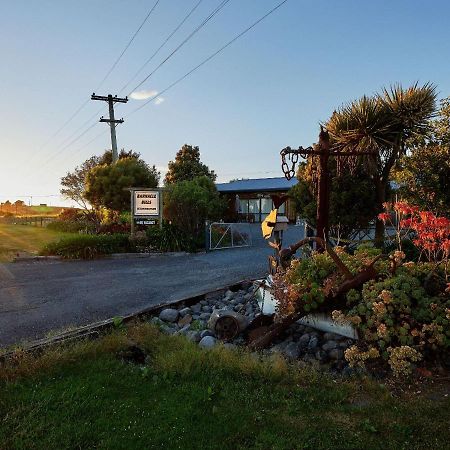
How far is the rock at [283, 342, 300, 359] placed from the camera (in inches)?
197

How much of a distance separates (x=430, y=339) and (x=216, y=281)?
546 cm

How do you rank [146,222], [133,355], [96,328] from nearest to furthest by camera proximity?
[133,355] → [96,328] → [146,222]

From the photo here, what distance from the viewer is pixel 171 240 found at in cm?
1506

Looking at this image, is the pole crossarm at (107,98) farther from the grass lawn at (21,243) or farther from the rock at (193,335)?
the rock at (193,335)

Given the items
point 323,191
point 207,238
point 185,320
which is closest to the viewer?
point 185,320

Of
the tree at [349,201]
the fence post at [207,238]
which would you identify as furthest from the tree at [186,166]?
the tree at [349,201]

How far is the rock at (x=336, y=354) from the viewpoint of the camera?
4.90 m

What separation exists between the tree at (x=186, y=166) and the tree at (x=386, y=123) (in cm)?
3074

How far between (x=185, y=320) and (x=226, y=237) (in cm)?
1039

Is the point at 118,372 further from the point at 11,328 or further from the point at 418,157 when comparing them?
the point at 418,157

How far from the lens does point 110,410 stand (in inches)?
139

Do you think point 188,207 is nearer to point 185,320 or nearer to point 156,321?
point 185,320

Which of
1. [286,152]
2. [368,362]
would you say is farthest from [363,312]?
[286,152]

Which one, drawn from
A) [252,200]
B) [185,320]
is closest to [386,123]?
[185,320]
